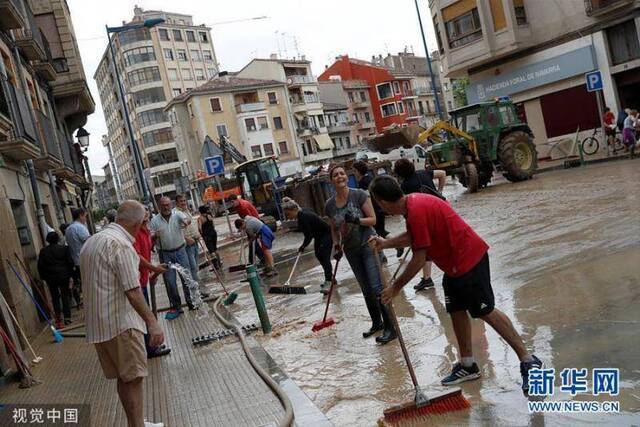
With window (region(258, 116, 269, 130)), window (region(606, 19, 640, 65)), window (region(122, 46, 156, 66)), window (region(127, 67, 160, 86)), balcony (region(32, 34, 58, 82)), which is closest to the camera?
A: balcony (region(32, 34, 58, 82))

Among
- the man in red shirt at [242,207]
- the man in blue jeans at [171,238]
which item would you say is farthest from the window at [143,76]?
the man in blue jeans at [171,238]

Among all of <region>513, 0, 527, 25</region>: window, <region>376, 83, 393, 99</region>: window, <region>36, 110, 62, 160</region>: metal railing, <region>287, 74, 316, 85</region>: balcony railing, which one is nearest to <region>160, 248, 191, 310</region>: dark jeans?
<region>36, 110, 62, 160</region>: metal railing

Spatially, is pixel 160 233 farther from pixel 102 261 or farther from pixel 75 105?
pixel 75 105

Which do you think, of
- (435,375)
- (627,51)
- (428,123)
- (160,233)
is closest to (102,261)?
(435,375)

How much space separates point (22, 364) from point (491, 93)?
2489 centimetres

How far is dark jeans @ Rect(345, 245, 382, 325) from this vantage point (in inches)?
242

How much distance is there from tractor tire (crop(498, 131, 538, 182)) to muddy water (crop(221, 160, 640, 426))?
7.73m

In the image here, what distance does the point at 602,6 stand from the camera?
22688 mm

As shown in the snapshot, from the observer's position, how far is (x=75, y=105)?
23.8 meters

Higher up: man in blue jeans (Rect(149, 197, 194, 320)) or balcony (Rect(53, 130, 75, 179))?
balcony (Rect(53, 130, 75, 179))

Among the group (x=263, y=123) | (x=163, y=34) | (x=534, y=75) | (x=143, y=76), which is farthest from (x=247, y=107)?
(x=534, y=75)

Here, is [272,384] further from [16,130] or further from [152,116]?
[152,116]

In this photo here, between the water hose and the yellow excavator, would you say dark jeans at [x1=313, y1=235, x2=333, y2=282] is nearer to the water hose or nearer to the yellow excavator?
the water hose

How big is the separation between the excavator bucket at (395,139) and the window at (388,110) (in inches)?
1754
